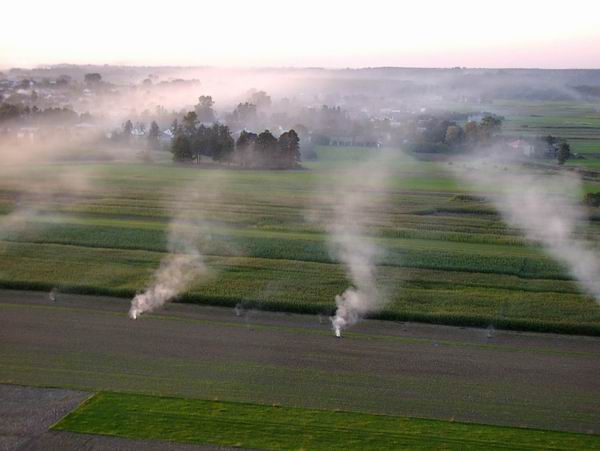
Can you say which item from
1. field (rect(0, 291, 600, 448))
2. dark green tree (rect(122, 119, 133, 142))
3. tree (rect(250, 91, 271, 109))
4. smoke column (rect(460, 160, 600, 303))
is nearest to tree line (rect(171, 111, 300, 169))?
dark green tree (rect(122, 119, 133, 142))

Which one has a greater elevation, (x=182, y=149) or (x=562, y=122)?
(x=562, y=122)

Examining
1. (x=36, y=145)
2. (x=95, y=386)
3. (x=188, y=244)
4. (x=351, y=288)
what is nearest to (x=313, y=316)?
(x=351, y=288)

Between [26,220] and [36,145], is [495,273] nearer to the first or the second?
[26,220]

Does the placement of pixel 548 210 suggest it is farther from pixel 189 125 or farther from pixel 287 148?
pixel 189 125

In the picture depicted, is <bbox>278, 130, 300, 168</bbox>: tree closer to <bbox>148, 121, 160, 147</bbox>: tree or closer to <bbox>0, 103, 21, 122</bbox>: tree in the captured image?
<bbox>148, 121, 160, 147</bbox>: tree

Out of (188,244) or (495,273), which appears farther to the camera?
(188,244)

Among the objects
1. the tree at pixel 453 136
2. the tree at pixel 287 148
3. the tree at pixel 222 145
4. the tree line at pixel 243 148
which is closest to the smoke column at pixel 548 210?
the tree at pixel 453 136

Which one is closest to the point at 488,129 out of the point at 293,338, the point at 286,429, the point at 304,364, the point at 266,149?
the point at 266,149
